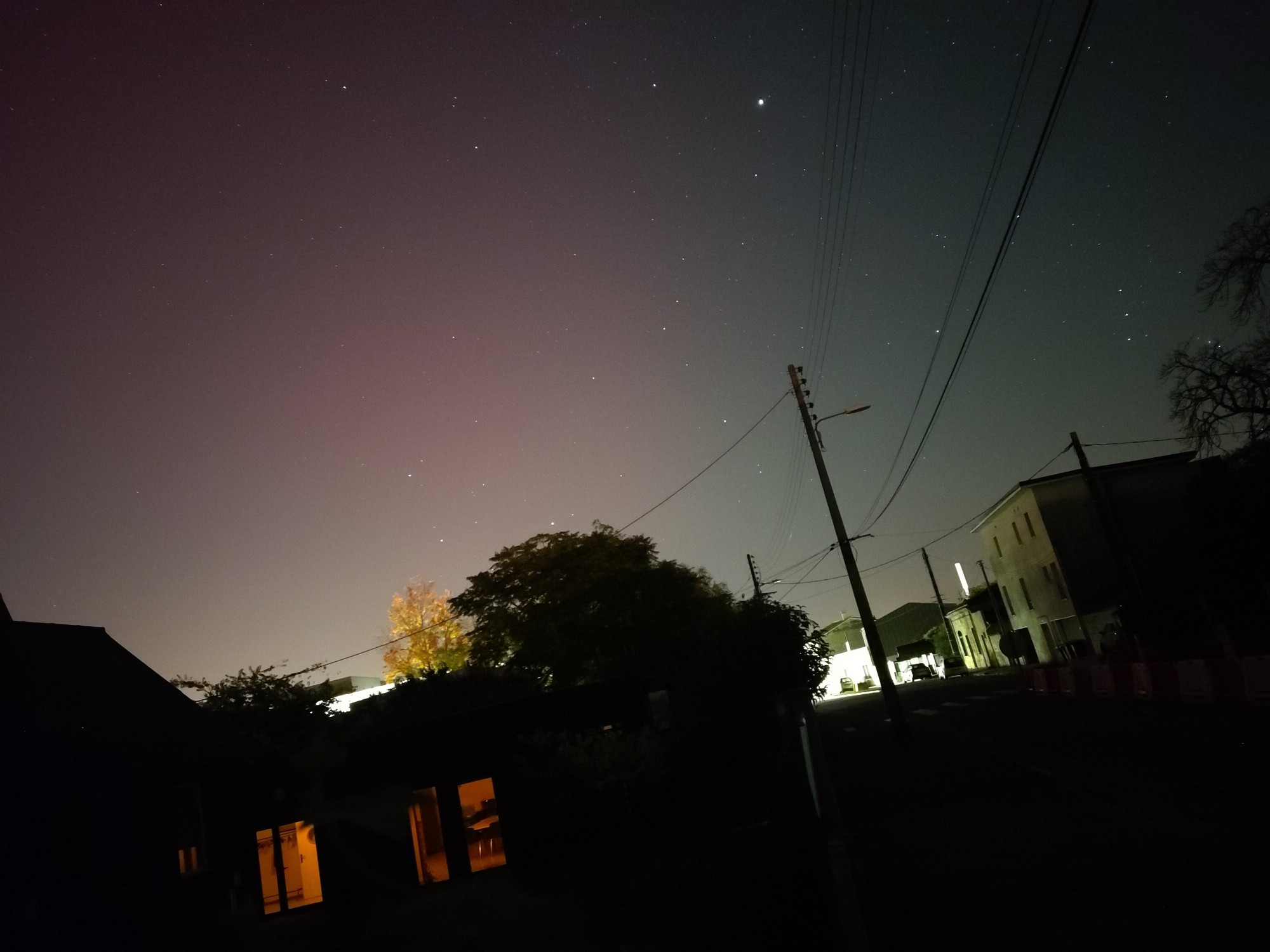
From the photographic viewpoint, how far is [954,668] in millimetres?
60000

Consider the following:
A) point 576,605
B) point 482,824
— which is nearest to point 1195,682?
point 482,824

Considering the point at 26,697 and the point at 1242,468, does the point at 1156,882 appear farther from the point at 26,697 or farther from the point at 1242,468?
the point at 1242,468

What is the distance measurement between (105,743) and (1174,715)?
71.2ft

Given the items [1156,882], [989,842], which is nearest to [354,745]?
[989,842]

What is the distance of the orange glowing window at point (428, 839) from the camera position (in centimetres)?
1694

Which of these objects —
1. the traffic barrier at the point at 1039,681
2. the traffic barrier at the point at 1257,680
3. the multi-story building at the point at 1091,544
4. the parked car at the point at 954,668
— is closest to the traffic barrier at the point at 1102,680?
the traffic barrier at the point at 1039,681

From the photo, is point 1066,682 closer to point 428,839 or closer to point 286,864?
point 428,839

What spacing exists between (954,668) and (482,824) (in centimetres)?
5222

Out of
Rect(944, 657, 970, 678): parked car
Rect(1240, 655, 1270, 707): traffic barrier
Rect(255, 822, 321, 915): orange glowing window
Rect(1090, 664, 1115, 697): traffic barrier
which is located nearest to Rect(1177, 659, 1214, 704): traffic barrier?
Rect(1240, 655, 1270, 707): traffic barrier

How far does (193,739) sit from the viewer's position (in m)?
17.7

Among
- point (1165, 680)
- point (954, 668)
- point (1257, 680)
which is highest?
point (1257, 680)

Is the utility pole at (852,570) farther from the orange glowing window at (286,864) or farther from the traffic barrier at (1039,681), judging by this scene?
the orange glowing window at (286,864)

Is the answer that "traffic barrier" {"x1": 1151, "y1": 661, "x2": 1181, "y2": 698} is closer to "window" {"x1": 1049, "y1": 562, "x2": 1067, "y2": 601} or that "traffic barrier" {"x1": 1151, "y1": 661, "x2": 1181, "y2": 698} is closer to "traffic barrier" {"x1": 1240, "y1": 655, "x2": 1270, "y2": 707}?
"traffic barrier" {"x1": 1240, "y1": 655, "x2": 1270, "y2": 707}

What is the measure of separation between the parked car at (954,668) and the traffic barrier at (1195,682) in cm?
4266
